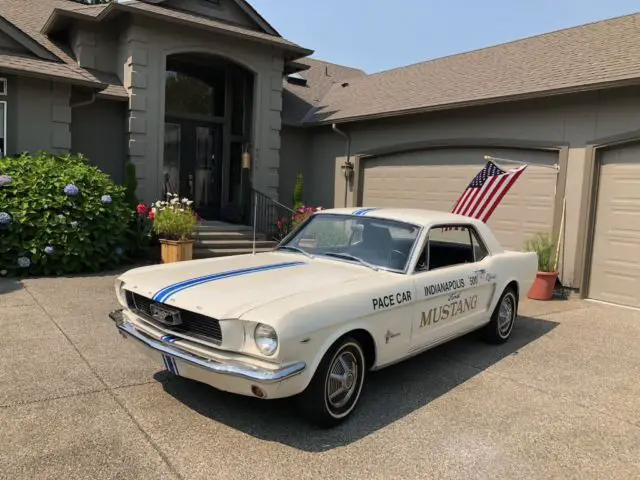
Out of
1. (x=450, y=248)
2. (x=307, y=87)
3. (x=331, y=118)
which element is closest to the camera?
(x=450, y=248)

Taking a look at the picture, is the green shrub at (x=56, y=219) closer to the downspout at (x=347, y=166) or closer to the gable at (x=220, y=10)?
the gable at (x=220, y=10)

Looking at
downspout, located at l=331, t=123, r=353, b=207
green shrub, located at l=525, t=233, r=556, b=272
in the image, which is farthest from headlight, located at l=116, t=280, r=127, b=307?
downspout, located at l=331, t=123, r=353, b=207

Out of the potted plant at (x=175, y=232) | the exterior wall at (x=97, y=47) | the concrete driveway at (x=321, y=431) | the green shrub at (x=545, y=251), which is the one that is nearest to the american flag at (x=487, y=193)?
the green shrub at (x=545, y=251)

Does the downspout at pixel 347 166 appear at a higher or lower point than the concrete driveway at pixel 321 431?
higher

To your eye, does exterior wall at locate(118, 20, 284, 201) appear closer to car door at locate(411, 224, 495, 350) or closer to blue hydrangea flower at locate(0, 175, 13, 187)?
blue hydrangea flower at locate(0, 175, 13, 187)

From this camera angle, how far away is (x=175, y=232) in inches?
367

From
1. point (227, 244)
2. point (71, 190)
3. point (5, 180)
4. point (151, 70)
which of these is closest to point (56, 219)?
point (71, 190)

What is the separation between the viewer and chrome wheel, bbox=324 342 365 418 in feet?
11.8

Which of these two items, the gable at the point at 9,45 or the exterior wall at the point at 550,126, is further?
the gable at the point at 9,45

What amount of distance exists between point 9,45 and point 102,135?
7.47 feet

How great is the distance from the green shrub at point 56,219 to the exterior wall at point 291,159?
5763mm

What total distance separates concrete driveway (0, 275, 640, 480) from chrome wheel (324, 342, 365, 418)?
0.50ft

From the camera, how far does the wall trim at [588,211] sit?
8.62 meters

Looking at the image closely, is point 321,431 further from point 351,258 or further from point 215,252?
point 215,252
